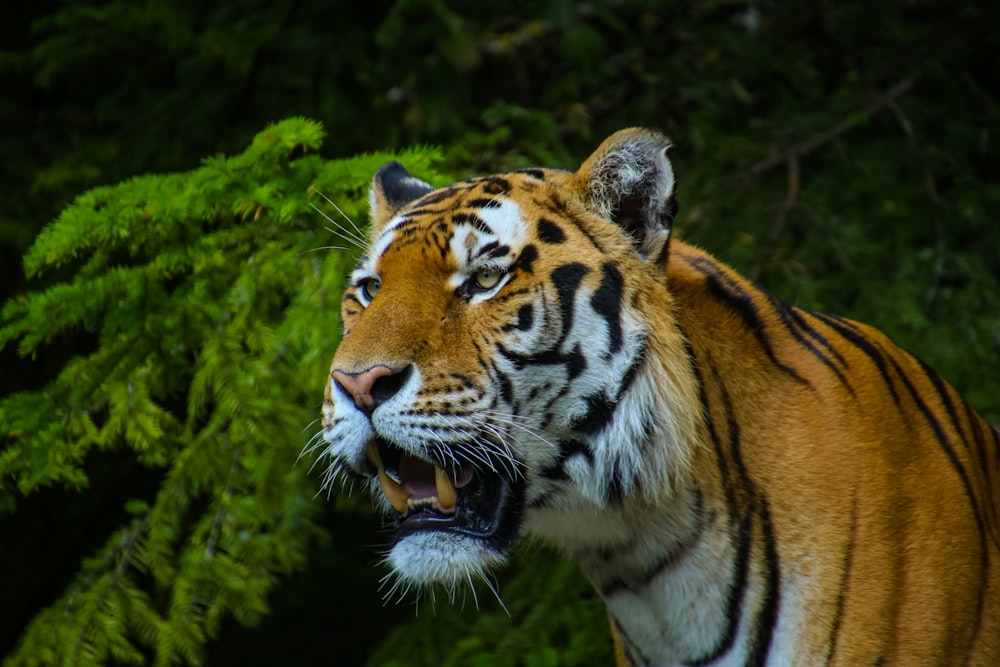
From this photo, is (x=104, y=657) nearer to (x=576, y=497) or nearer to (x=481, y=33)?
(x=576, y=497)

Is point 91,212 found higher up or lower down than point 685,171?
lower down

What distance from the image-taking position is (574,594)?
303 cm

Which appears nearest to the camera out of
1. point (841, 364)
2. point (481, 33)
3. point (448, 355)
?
point (448, 355)

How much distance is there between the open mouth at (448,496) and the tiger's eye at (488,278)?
1.19 ft

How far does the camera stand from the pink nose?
196 centimetres

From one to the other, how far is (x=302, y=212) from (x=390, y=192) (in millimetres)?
311

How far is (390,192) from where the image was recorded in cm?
249

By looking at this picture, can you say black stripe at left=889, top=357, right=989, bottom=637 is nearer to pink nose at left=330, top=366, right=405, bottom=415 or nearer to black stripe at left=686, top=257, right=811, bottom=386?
black stripe at left=686, top=257, right=811, bottom=386

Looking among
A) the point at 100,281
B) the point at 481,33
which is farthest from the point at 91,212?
the point at 481,33

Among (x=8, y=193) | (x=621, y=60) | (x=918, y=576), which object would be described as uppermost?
(x=621, y=60)

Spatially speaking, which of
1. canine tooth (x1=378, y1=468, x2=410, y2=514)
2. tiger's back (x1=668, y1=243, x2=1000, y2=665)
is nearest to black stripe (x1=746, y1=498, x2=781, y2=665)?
tiger's back (x1=668, y1=243, x2=1000, y2=665)

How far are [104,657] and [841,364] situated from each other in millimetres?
2049

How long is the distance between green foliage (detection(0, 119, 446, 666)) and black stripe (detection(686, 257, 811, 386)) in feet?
2.94

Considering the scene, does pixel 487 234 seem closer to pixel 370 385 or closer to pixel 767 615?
pixel 370 385
